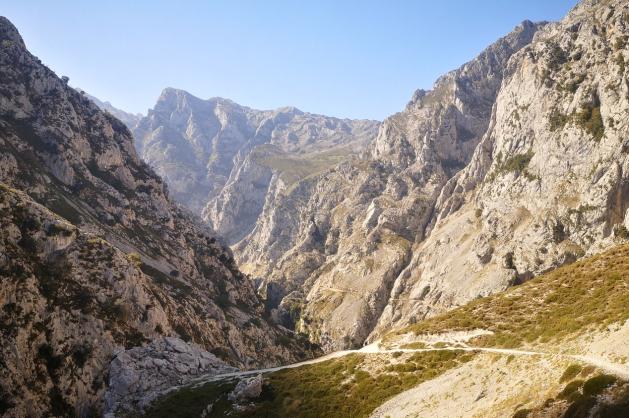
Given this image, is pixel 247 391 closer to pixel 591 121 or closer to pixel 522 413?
pixel 522 413

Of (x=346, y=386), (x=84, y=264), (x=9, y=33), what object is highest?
(x=9, y=33)

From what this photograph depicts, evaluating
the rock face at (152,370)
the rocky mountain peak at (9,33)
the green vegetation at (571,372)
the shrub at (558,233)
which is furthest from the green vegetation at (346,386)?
the rocky mountain peak at (9,33)

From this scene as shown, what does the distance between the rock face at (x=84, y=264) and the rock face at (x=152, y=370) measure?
1.93 metres

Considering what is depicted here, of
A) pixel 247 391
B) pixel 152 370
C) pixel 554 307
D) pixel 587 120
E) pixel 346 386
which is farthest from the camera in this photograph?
pixel 587 120

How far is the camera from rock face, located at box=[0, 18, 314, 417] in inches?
2239

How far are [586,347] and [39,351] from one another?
59940mm

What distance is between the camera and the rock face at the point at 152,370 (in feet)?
188

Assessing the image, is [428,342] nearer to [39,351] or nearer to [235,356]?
[39,351]

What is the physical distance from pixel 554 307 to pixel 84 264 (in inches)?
2636

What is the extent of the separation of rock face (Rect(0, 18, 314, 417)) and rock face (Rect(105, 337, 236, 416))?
6.34 feet

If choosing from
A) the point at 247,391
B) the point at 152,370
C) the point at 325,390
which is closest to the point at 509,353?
the point at 325,390

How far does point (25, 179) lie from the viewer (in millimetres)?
102562

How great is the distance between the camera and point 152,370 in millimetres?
63688

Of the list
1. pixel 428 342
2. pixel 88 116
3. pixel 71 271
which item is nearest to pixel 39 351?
pixel 71 271
